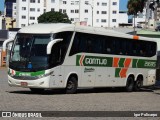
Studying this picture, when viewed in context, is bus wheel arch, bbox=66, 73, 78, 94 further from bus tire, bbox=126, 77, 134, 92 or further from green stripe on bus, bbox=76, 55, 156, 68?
bus tire, bbox=126, 77, 134, 92

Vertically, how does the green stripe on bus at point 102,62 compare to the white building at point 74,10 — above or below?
below

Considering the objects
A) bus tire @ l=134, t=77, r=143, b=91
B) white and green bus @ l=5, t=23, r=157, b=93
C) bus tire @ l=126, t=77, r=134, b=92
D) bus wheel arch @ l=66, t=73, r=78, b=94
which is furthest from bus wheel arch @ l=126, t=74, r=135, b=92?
bus wheel arch @ l=66, t=73, r=78, b=94

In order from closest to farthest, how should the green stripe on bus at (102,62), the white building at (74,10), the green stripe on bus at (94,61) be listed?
1. the green stripe on bus at (94,61)
2. the green stripe on bus at (102,62)
3. the white building at (74,10)

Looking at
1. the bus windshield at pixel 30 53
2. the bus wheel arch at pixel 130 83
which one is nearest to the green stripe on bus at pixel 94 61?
the bus windshield at pixel 30 53

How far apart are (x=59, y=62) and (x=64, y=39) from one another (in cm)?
113

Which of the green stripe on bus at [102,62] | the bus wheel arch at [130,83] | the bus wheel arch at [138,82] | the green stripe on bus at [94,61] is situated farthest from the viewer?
the bus wheel arch at [138,82]

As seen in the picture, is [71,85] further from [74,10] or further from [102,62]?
[74,10]


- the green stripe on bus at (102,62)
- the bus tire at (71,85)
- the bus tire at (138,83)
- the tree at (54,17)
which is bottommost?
the bus tire at (138,83)

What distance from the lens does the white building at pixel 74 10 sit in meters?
147

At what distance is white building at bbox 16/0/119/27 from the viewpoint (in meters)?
147

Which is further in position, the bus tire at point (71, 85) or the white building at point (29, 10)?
the white building at point (29, 10)

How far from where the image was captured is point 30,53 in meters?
22.6

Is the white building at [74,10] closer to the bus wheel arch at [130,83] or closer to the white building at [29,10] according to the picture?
the white building at [29,10]

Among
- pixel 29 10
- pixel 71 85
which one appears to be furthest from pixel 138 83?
pixel 29 10
